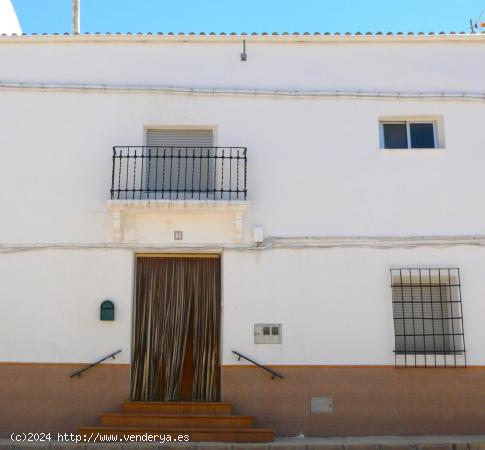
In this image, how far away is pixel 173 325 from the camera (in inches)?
394

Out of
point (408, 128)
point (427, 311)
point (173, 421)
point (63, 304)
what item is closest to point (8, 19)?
point (63, 304)

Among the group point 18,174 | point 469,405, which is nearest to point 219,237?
point 18,174

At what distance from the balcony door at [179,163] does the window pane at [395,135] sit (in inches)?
105

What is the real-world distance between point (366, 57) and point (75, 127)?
4.55 metres

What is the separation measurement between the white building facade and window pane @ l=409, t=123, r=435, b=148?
0.02m

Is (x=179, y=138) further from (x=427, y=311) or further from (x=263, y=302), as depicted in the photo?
(x=427, y=311)

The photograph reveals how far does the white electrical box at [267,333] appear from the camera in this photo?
9695mm

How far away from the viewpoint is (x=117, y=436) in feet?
29.4

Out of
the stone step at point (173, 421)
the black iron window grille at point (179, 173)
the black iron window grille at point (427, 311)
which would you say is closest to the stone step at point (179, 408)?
the stone step at point (173, 421)

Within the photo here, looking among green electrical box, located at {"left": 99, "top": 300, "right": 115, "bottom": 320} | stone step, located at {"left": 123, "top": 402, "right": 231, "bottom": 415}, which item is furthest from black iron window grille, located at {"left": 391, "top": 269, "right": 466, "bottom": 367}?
green electrical box, located at {"left": 99, "top": 300, "right": 115, "bottom": 320}

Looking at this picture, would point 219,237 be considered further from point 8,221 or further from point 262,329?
point 8,221

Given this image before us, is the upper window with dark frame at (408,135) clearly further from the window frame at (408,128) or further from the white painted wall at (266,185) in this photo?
the white painted wall at (266,185)

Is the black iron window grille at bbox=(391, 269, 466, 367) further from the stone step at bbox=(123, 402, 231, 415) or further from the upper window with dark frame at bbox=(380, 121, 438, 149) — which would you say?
the stone step at bbox=(123, 402, 231, 415)

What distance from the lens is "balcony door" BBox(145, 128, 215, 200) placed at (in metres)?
10.2
